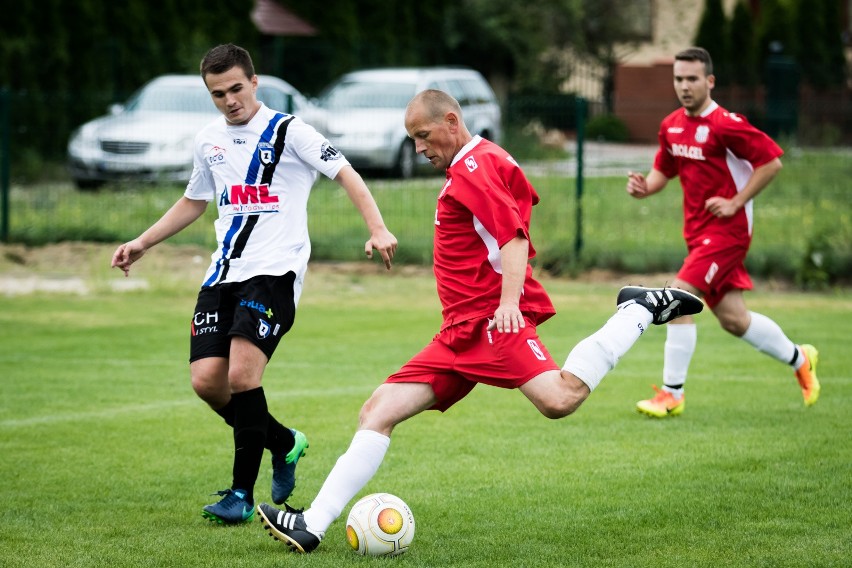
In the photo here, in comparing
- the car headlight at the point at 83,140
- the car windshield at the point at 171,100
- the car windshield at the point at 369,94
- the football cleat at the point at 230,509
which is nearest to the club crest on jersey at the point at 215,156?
the football cleat at the point at 230,509

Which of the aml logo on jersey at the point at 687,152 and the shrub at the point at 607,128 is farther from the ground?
the aml logo on jersey at the point at 687,152

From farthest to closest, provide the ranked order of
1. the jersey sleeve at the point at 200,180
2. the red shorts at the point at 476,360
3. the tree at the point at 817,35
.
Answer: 1. the tree at the point at 817,35
2. the jersey sleeve at the point at 200,180
3. the red shorts at the point at 476,360

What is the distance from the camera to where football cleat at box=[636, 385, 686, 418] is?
7.98 metres

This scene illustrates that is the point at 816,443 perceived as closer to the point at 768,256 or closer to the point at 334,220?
the point at 768,256

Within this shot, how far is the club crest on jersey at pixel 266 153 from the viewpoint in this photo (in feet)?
19.1

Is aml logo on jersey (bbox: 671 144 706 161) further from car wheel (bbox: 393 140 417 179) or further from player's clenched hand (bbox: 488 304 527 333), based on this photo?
car wheel (bbox: 393 140 417 179)

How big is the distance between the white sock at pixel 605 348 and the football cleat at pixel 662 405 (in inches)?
97.0

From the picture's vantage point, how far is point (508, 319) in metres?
4.98

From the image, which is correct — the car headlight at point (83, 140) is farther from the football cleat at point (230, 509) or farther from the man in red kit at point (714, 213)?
the football cleat at point (230, 509)

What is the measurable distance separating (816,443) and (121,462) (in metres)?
3.80

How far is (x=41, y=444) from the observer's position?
7.25m

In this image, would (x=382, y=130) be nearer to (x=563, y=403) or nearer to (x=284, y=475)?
(x=284, y=475)

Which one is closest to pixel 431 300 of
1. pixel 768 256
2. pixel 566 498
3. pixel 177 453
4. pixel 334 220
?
pixel 334 220

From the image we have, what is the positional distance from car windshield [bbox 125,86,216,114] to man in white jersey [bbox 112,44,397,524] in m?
13.4
